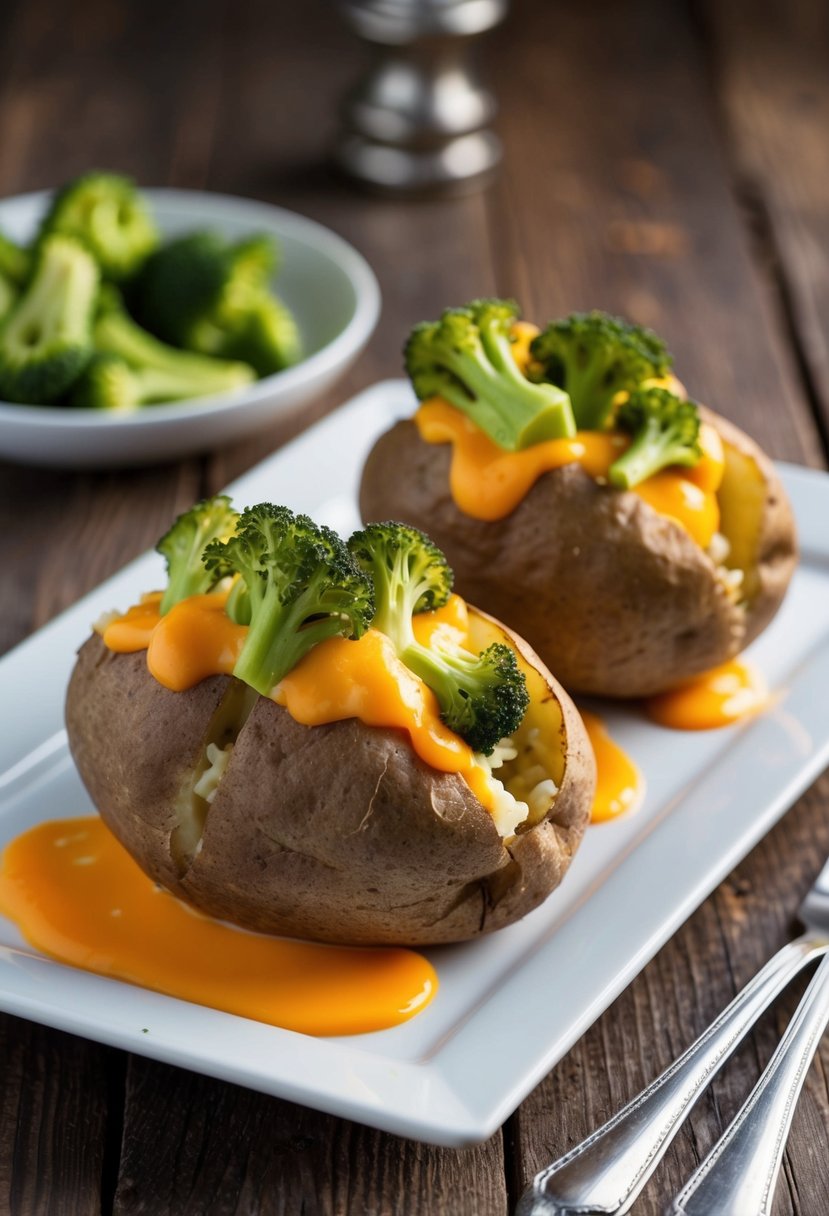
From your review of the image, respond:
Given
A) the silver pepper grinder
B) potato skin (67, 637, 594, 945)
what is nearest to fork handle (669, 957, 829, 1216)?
potato skin (67, 637, 594, 945)

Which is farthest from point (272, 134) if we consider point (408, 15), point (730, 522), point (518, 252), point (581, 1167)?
point (581, 1167)

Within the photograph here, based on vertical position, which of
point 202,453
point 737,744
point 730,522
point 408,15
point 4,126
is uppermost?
point 730,522

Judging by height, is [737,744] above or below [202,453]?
above

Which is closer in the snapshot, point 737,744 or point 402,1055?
point 402,1055

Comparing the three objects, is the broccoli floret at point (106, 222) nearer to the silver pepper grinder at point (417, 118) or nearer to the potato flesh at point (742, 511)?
the silver pepper grinder at point (417, 118)

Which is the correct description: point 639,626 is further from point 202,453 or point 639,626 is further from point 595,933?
point 202,453

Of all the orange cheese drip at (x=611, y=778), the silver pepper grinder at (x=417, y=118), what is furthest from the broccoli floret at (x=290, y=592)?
the silver pepper grinder at (x=417, y=118)

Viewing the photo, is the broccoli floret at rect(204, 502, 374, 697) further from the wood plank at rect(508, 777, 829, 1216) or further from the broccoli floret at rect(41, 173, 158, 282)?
the broccoli floret at rect(41, 173, 158, 282)
